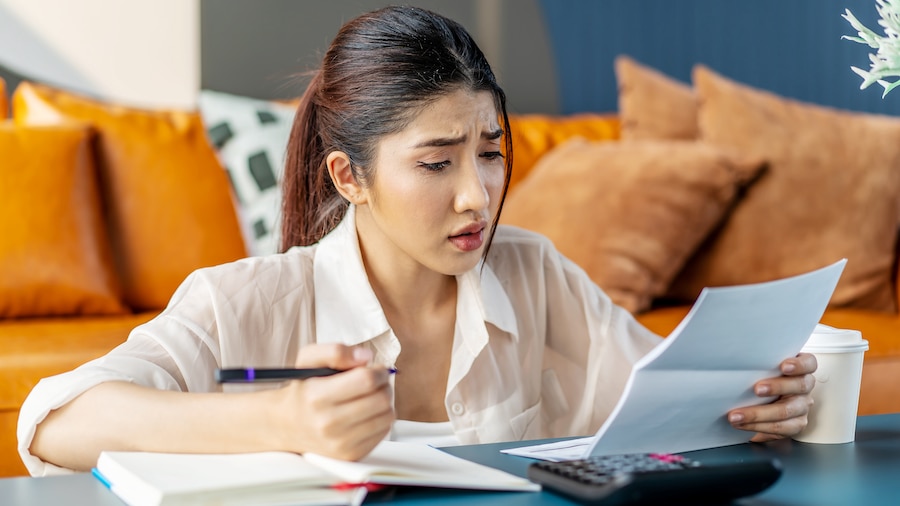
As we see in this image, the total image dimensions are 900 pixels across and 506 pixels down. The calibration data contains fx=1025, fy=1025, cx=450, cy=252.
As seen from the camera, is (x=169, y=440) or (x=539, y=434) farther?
(x=539, y=434)

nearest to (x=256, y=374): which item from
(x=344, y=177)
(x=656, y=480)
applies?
(x=656, y=480)

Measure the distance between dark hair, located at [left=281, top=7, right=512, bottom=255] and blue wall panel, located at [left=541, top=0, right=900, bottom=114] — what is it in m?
1.80

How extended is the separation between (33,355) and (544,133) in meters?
1.46

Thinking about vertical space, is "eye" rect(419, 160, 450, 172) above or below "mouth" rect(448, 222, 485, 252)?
above

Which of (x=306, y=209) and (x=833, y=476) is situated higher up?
(x=306, y=209)

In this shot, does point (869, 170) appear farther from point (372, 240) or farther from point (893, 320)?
point (372, 240)

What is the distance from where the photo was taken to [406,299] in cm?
142

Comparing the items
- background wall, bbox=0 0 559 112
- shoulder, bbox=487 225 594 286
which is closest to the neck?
shoulder, bbox=487 225 594 286

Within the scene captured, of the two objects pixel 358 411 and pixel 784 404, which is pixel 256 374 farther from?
pixel 784 404

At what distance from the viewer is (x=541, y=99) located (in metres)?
3.18

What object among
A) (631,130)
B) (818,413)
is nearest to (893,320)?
(631,130)

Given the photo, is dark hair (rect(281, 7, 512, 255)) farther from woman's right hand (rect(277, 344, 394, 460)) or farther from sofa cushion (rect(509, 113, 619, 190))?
sofa cushion (rect(509, 113, 619, 190))

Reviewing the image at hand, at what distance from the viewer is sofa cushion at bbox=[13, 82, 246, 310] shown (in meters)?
2.35

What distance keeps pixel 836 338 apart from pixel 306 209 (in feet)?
2.54
